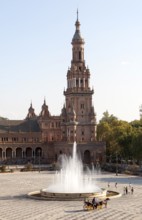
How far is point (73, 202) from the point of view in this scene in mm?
53500

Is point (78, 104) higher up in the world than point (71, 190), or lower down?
→ higher up

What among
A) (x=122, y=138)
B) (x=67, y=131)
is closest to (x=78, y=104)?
(x=67, y=131)

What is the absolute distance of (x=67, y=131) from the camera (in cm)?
13412

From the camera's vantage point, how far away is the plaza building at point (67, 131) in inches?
5217

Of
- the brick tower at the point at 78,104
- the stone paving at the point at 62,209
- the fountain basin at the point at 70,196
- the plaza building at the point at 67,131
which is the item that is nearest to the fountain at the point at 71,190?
the fountain basin at the point at 70,196

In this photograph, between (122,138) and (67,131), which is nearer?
(122,138)

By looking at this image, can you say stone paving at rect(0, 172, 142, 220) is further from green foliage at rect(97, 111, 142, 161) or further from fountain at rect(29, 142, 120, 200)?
green foliage at rect(97, 111, 142, 161)

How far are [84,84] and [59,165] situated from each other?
98.6 feet

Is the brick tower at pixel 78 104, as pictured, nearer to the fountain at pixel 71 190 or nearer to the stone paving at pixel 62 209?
the fountain at pixel 71 190

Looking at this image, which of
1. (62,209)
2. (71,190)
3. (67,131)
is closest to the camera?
(62,209)

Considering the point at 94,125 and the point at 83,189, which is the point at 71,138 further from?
the point at 83,189

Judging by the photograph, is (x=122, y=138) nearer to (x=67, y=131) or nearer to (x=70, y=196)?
(x=67, y=131)

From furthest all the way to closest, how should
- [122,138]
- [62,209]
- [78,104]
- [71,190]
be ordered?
[78,104], [122,138], [71,190], [62,209]

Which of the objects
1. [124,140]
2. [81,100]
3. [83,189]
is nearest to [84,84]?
[81,100]
